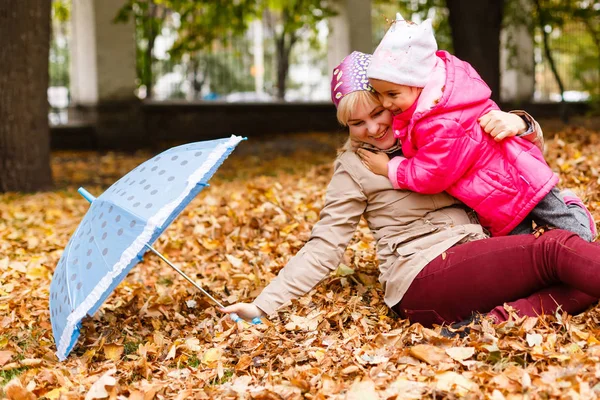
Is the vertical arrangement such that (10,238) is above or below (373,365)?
below

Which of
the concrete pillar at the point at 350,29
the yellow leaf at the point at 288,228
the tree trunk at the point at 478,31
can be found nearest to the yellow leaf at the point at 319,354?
the yellow leaf at the point at 288,228

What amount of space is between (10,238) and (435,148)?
12.9 ft

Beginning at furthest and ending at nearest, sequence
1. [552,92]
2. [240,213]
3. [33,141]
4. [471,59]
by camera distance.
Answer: [552,92]
[471,59]
[33,141]
[240,213]

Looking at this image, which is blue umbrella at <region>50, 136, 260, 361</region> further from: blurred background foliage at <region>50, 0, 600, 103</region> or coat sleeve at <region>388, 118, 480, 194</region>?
blurred background foliage at <region>50, 0, 600, 103</region>

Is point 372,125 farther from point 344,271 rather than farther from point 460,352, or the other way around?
point 344,271

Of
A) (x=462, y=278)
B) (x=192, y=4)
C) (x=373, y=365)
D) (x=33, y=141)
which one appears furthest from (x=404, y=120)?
(x=192, y=4)

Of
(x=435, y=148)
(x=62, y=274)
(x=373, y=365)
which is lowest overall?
(x=373, y=365)

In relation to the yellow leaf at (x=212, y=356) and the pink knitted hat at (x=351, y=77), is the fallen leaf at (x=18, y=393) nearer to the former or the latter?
the yellow leaf at (x=212, y=356)

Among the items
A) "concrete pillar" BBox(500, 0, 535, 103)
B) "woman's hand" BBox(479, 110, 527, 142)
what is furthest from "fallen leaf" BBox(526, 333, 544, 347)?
"concrete pillar" BBox(500, 0, 535, 103)

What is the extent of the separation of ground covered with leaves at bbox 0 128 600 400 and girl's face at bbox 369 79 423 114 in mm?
500

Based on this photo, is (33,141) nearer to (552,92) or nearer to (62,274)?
(62,274)

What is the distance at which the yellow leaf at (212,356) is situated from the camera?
3.19 metres

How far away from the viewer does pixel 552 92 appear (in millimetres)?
17594

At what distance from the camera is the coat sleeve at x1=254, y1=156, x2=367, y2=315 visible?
128 inches
